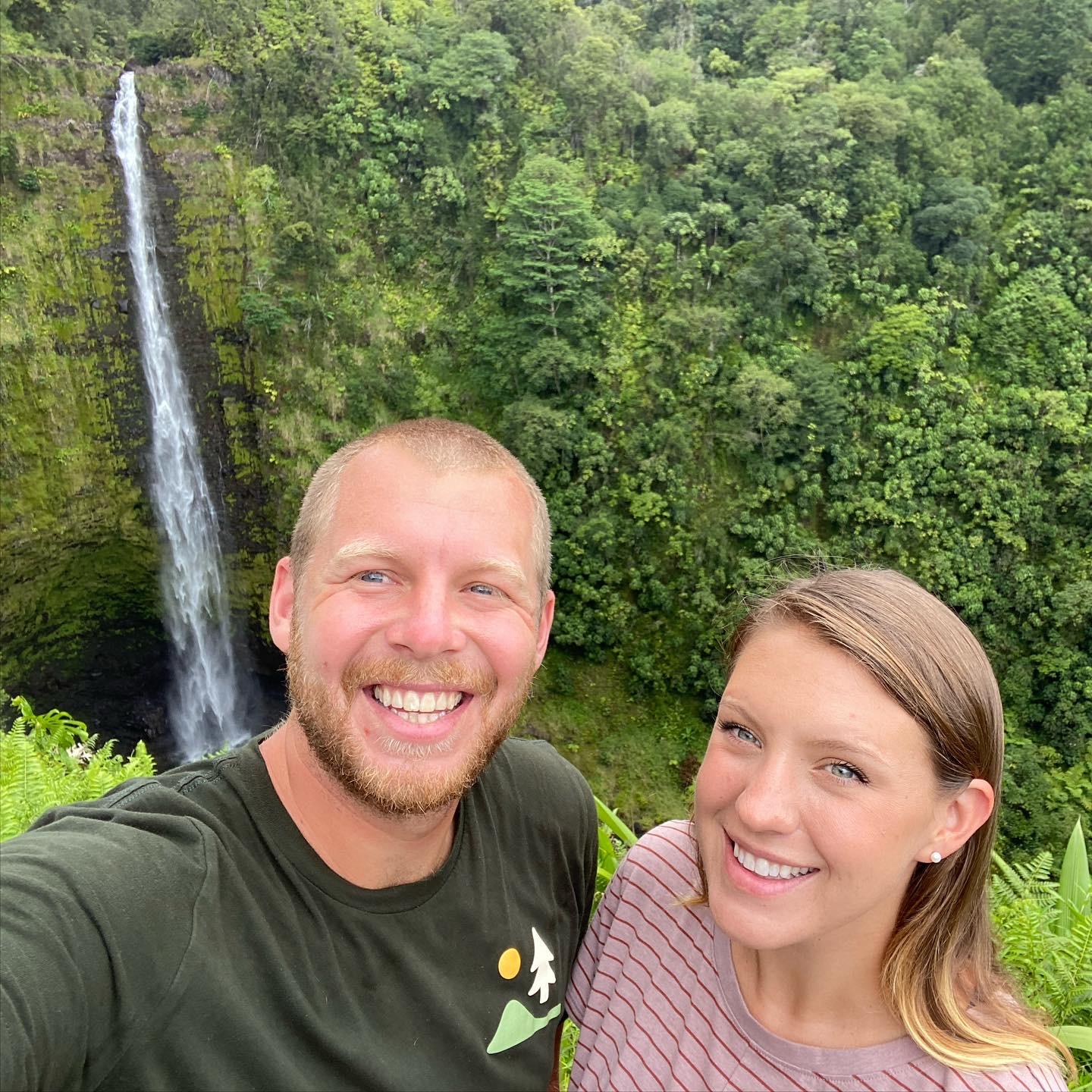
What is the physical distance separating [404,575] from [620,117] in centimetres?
1809

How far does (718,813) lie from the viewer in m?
1.45

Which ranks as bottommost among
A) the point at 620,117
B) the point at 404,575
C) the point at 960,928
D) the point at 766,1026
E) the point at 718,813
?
the point at 766,1026

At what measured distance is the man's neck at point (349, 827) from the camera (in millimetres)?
1436

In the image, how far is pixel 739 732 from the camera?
1.44 meters

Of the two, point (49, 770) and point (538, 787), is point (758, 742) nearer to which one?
point (538, 787)

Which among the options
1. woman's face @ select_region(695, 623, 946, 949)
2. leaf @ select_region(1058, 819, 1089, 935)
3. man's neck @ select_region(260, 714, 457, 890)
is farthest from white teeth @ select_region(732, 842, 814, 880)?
leaf @ select_region(1058, 819, 1089, 935)

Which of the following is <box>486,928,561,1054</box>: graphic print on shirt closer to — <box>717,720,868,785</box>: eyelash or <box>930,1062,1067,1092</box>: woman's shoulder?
<box>717,720,868,785</box>: eyelash

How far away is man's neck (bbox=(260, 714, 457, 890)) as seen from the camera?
1436 mm

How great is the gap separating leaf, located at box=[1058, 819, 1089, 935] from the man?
1559 mm

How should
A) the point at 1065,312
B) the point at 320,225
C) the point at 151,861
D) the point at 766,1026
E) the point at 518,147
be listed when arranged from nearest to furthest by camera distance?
the point at 151,861 < the point at 766,1026 < the point at 1065,312 < the point at 320,225 < the point at 518,147

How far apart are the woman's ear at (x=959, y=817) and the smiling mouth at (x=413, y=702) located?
949mm

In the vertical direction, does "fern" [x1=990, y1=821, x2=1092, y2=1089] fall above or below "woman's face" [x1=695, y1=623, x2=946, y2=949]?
below

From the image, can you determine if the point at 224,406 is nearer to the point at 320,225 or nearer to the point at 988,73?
the point at 320,225

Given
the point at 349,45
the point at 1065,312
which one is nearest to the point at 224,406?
the point at 349,45
